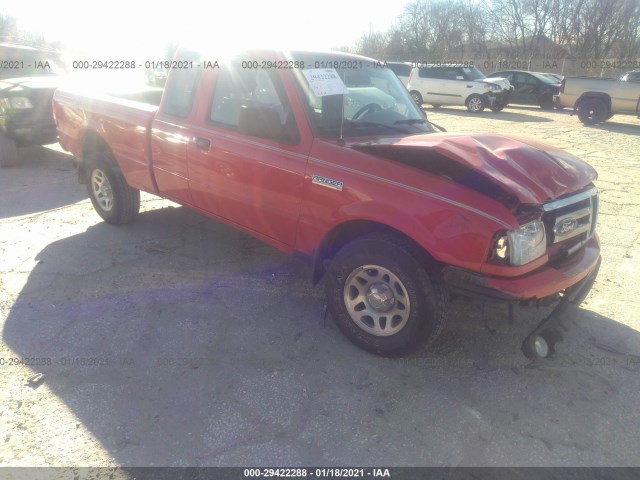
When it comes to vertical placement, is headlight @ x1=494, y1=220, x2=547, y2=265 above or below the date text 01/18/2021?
above

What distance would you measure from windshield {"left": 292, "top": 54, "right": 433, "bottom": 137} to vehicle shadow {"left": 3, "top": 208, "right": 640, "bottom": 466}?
145 cm

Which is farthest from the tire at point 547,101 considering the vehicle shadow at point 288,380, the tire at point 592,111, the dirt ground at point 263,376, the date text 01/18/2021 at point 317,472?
the date text 01/18/2021 at point 317,472

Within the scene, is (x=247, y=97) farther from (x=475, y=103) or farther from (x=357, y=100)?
(x=475, y=103)

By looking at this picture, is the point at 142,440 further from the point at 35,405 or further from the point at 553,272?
the point at 553,272

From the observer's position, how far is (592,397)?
2.72 m

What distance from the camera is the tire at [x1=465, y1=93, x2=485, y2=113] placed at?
1780 cm

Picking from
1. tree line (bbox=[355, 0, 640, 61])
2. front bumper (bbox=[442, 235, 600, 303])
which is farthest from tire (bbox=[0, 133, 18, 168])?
tree line (bbox=[355, 0, 640, 61])

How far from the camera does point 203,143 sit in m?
3.71

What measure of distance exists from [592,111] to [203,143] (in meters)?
14.9

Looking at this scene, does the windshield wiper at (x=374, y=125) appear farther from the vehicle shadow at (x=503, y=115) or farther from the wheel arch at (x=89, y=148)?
the vehicle shadow at (x=503, y=115)

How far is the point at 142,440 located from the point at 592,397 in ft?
8.39

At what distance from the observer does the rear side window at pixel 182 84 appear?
3926 mm

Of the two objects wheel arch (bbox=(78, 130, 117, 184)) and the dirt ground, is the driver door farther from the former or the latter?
wheel arch (bbox=(78, 130, 117, 184))

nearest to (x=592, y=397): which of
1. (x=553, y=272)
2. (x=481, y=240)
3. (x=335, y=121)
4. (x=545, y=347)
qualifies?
(x=545, y=347)
